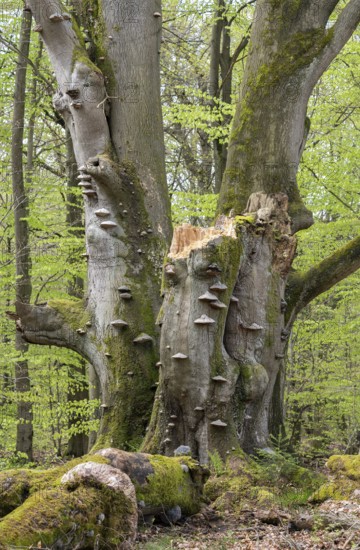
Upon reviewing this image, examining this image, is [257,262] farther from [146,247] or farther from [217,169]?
[217,169]

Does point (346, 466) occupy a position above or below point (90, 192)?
below

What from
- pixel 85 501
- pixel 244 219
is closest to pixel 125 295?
pixel 244 219

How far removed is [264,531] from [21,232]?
812 cm

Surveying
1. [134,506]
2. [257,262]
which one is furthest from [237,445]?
[134,506]

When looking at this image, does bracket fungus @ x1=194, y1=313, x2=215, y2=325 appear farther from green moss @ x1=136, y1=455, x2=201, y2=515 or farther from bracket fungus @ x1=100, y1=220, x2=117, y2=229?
bracket fungus @ x1=100, y1=220, x2=117, y2=229

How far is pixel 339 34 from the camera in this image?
6672mm

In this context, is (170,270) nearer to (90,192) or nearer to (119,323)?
(119,323)

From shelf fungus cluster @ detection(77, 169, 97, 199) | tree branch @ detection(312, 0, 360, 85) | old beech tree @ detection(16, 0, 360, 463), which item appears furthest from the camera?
tree branch @ detection(312, 0, 360, 85)

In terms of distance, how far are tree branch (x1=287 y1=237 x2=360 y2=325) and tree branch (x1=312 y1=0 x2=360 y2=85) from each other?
77.1 inches

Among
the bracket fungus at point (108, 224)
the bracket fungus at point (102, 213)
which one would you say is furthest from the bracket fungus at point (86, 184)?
the bracket fungus at point (108, 224)

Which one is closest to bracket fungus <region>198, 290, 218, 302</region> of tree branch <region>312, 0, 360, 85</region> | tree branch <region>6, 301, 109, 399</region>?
tree branch <region>6, 301, 109, 399</region>

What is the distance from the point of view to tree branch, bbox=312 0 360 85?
21.7 feet

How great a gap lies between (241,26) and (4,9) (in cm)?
504

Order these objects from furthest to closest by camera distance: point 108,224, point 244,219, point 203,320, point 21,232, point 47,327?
point 21,232, point 47,327, point 108,224, point 244,219, point 203,320
